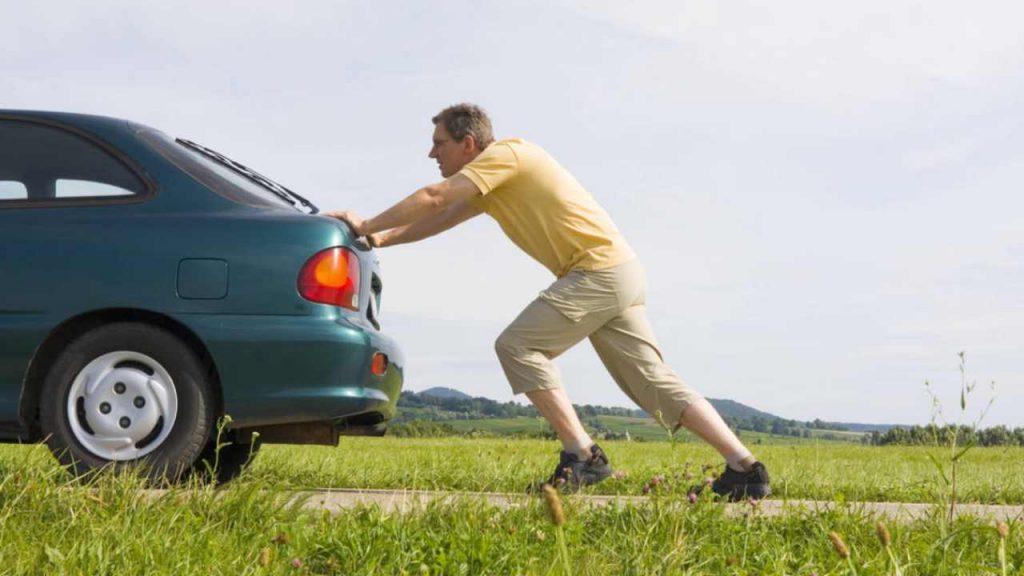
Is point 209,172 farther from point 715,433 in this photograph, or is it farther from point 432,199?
point 715,433

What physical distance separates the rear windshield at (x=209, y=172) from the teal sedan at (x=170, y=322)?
3cm

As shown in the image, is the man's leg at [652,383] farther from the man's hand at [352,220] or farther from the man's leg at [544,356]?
the man's hand at [352,220]

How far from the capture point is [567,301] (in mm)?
5301

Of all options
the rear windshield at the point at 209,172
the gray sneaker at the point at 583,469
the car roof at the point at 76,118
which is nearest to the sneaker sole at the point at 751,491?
the gray sneaker at the point at 583,469

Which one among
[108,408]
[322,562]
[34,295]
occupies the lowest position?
[322,562]

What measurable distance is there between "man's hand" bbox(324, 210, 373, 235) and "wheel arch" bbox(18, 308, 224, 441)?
0.88 m

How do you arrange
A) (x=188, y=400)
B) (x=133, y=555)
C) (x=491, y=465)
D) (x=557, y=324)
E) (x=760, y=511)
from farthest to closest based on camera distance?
(x=491, y=465) < (x=557, y=324) < (x=188, y=400) < (x=760, y=511) < (x=133, y=555)

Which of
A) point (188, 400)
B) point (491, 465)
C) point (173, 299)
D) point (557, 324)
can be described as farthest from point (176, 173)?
point (491, 465)

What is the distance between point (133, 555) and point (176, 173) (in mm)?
2268

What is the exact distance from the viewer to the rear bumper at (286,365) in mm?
4949

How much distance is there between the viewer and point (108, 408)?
5004mm

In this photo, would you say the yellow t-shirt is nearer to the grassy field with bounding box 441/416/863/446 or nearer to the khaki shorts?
the khaki shorts

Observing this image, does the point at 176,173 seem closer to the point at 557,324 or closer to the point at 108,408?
the point at 108,408

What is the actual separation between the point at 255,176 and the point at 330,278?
118 centimetres
